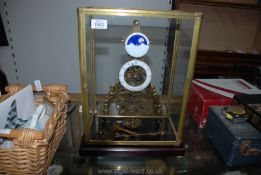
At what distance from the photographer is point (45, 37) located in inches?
37.9

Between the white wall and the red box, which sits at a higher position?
the white wall

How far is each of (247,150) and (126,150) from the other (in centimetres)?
37

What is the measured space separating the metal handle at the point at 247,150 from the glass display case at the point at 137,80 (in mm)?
185

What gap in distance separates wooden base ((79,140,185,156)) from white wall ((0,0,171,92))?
0.42m

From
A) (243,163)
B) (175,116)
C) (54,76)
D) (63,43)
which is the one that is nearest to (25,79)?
(54,76)

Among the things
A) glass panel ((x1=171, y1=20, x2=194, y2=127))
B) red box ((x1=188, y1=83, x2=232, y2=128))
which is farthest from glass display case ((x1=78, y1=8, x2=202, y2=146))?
red box ((x1=188, y1=83, x2=232, y2=128))

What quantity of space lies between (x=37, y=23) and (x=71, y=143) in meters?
0.52

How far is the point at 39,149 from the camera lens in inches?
20.6

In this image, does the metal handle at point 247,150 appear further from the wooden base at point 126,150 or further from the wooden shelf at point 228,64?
the wooden shelf at point 228,64

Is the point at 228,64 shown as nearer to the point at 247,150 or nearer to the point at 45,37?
the point at 247,150

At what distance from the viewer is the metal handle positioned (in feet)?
2.21

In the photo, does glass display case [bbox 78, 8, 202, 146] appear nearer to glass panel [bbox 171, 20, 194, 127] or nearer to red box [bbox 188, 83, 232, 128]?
glass panel [bbox 171, 20, 194, 127]

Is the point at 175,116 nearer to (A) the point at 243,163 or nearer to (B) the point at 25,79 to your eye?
(A) the point at 243,163

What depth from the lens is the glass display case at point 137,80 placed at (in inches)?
27.0
